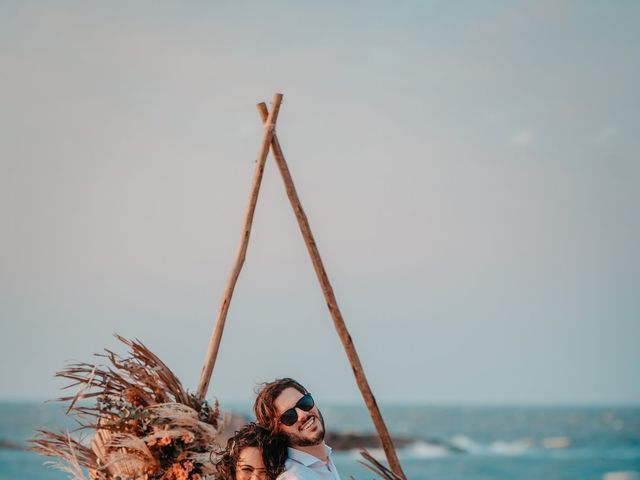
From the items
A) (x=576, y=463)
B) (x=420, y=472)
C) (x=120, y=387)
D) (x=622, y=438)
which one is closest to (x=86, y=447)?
(x=120, y=387)

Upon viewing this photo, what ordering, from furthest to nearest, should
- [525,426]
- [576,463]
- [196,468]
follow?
[525,426], [576,463], [196,468]

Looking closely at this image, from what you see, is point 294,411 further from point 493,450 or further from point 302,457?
point 493,450

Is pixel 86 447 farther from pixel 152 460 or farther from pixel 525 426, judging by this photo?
pixel 525 426

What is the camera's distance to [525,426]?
4381 centimetres

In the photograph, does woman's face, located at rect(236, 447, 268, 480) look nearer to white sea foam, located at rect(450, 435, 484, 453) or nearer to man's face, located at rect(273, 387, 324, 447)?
man's face, located at rect(273, 387, 324, 447)

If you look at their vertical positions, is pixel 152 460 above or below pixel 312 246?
below

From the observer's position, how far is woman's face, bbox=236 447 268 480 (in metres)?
3.11

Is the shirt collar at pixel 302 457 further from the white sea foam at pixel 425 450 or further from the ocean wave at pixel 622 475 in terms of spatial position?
the white sea foam at pixel 425 450

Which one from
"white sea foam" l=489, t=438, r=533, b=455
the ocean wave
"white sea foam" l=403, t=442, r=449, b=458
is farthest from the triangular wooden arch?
"white sea foam" l=489, t=438, r=533, b=455

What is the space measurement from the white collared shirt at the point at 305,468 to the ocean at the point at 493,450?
10202 millimetres

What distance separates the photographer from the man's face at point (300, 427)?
10.6 feet

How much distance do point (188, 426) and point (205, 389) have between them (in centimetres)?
39

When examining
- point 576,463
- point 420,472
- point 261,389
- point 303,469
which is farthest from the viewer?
point 576,463

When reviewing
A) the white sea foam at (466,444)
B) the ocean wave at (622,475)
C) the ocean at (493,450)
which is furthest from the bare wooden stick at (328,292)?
the white sea foam at (466,444)
